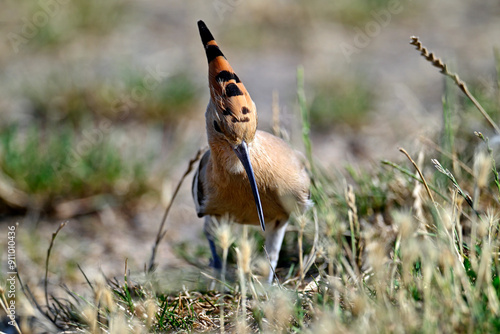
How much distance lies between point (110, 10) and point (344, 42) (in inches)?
99.2

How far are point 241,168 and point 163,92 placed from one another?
251 centimetres

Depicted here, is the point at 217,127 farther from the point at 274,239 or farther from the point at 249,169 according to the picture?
the point at 274,239

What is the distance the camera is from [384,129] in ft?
15.2

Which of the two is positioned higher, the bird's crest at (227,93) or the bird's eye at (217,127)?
the bird's crest at (227,93)

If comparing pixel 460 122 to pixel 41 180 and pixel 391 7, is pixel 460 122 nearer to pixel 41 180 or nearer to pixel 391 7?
pixel 41 180

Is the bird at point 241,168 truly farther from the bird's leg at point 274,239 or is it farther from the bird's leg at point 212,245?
the bird's leg at point 212,245

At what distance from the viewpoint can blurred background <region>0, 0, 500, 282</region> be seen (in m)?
3.58

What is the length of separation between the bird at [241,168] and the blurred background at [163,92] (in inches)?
21.6

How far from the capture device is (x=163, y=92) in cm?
469

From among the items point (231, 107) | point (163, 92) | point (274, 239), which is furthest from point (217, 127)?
point (163, 92)

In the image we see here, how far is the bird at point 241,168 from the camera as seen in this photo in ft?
7.29

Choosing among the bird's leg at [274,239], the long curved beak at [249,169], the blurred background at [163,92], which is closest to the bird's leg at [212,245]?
the bird's leg at [274,239]

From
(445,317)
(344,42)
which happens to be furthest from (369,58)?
(445,317)

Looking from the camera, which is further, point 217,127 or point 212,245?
point 212,245
